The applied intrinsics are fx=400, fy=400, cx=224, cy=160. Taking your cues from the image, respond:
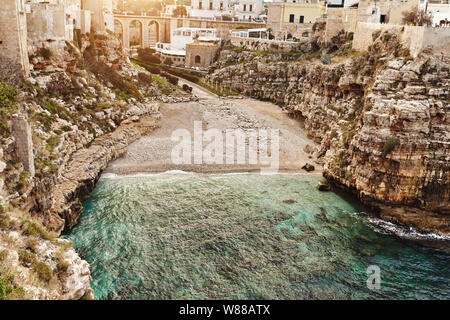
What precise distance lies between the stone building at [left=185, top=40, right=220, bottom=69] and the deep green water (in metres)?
38.1

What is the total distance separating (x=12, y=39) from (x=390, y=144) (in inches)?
1018

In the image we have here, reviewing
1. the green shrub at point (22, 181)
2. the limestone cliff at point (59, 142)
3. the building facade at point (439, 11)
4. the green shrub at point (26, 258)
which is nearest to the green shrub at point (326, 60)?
the building facade at point (439, 11)

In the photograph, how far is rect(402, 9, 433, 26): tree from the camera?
114 ft

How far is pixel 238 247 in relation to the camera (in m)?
21.1

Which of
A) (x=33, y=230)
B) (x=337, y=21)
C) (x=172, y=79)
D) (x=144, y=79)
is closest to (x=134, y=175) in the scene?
(x=33, y=230)

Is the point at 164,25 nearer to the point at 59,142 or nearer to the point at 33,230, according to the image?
the point at 59,142

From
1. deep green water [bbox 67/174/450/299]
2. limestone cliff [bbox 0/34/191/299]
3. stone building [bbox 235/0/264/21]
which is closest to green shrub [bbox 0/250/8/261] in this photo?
limestone cliff [bbox 0/34/191/299]

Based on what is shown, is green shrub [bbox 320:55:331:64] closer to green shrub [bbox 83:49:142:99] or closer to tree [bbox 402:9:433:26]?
tree [bbox 402:9:433:26]

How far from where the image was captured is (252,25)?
226ft

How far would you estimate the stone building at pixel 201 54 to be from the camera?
62344mm
